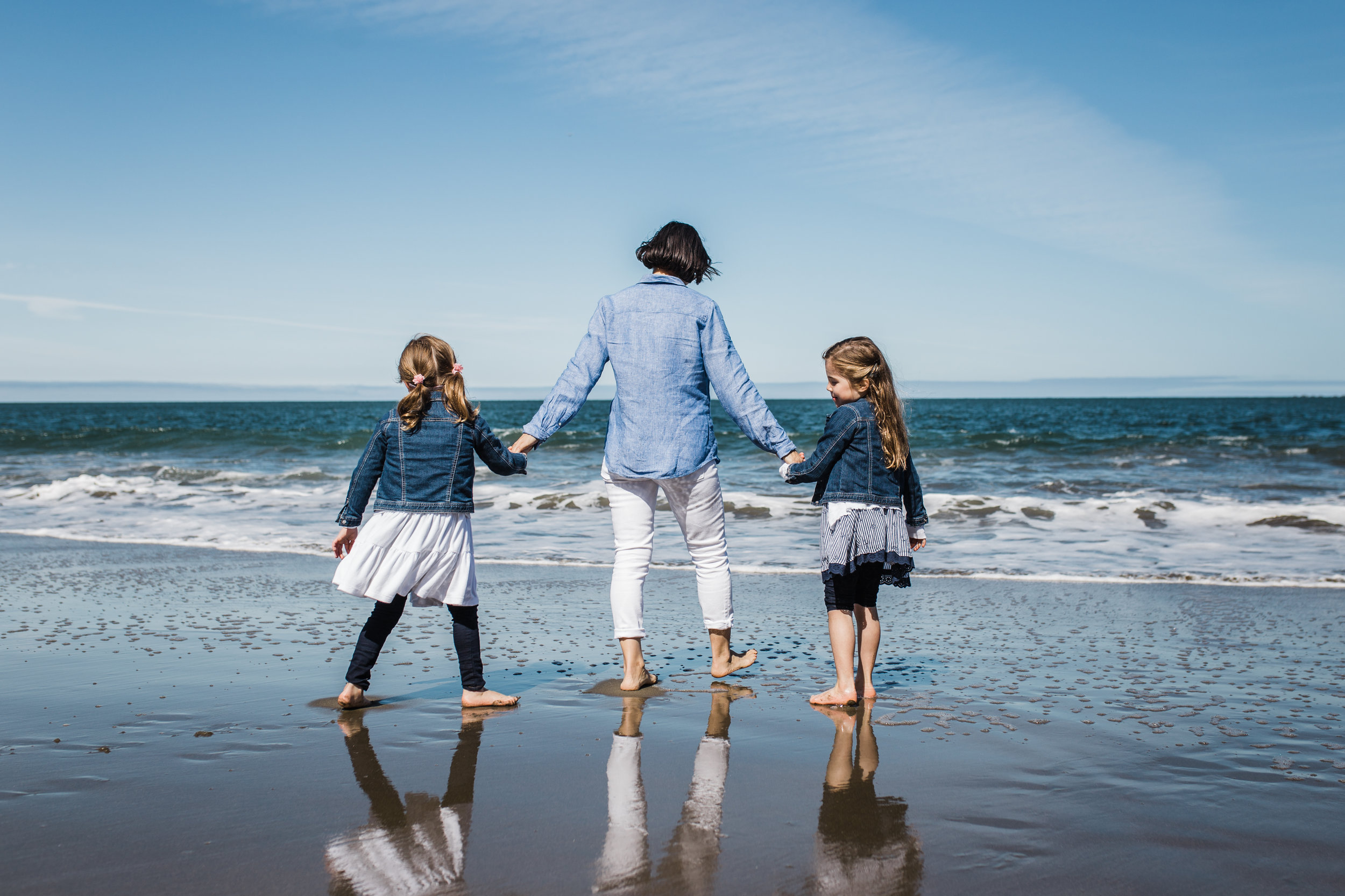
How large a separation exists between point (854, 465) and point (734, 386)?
1.79ft

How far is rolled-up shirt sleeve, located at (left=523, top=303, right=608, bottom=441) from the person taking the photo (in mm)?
3693

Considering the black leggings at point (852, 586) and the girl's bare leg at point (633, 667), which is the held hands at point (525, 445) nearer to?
the girl's bare leg at point (633, 667)

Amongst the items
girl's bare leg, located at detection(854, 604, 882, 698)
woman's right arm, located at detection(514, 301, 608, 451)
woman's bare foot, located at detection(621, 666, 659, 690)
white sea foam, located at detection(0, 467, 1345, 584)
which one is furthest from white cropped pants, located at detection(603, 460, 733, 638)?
white sea foam, located at detection(0, 467, 1345, 584)

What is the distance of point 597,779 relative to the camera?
271cm

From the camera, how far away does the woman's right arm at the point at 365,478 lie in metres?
3.48

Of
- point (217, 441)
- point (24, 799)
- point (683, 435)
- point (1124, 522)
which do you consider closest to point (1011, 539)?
point (1124, 522)

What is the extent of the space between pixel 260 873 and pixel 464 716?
52.1 inches

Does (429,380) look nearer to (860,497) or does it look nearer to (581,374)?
(581,374)

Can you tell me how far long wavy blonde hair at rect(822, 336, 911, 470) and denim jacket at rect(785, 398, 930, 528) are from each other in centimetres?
3

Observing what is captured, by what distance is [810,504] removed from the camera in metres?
11.5

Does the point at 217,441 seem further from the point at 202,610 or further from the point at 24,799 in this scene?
the point at 24,799

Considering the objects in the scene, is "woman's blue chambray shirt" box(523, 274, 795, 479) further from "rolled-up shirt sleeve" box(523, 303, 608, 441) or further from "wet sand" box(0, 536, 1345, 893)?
"wet sand" box(0, 536, 1345, 893)

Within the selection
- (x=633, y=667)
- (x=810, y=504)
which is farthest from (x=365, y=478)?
(x=810, y=504)

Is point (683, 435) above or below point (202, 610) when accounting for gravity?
above
